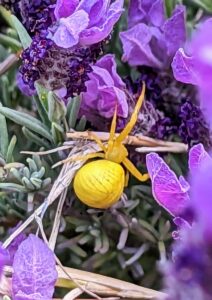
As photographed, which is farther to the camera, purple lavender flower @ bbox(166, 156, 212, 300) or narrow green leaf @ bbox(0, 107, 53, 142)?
narrow green leaf @ bbox(0, 107, 53, 142)

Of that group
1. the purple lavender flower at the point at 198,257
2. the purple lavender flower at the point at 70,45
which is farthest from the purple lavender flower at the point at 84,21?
the purple lavender flower at the point at 198,257

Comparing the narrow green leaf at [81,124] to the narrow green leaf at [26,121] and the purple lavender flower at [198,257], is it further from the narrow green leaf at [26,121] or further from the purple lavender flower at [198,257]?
the purple lavender flower at [198,257]

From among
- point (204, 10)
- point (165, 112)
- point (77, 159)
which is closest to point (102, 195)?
point (77, 159)

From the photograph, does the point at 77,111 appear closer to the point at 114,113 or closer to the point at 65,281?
the point at 114,113

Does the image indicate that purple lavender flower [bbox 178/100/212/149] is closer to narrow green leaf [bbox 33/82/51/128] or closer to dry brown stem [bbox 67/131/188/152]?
dry brown stem [bbox 67/131/188/152]

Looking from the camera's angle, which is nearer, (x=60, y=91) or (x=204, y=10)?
(x=60, y=91)

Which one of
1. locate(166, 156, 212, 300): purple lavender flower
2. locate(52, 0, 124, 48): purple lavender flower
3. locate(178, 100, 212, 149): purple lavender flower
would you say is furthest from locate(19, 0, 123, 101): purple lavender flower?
locate(166, 156, 212, 300): purple lavender flower
